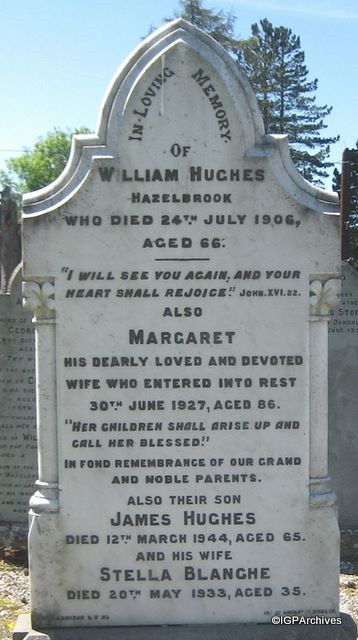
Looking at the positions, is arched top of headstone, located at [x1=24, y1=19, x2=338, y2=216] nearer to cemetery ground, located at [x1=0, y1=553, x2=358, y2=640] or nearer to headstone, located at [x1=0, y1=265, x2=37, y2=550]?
headstone, located at [x1=0, y1=265, x2=37, y2=550]

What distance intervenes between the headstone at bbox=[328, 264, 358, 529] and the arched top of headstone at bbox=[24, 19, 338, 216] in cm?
335

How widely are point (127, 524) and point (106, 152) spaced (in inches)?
80.9

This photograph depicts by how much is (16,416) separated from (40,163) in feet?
178

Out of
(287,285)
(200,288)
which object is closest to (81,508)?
(200,288)

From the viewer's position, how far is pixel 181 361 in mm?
4113

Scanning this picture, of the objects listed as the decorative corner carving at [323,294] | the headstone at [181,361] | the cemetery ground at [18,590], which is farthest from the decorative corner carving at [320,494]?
the cemetery ground at [18,590]

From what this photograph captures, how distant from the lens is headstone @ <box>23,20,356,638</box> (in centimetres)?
402

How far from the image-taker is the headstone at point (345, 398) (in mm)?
7137

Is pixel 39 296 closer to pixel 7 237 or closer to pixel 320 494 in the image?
pixel 320 494

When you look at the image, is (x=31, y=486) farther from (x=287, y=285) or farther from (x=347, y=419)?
(x=287, y=285)

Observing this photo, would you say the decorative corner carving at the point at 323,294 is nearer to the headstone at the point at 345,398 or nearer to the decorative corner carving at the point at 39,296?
the decorative corner carving at the point at 39,296

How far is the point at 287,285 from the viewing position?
4102 mm

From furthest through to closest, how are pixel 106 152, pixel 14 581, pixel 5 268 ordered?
pixel 5 268
pixel 14 581
pixel 106 152

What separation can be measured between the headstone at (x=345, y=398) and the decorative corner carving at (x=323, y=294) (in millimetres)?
3102
